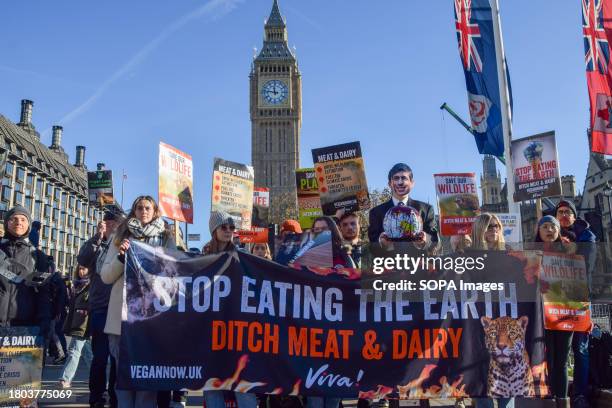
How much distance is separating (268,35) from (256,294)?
8963 centimetres

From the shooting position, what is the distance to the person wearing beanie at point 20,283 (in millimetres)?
4855

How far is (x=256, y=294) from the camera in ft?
14.9

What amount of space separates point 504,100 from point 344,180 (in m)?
3.34

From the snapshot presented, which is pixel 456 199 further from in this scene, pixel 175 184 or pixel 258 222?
pixel 175 184

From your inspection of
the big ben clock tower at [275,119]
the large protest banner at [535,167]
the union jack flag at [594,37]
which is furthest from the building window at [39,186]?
the union jack flag at [594,37]

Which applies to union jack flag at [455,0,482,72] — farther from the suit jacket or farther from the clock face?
the clock face

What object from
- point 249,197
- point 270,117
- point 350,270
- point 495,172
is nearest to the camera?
point 350,270

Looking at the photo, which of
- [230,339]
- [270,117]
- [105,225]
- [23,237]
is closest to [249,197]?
[105,225]

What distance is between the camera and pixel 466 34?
11180 millimetres

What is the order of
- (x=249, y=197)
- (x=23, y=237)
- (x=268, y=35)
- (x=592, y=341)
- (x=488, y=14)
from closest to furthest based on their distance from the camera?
1. (x=23, y=237)
2. (x=592, y=341)
3. (x=249, y=197)
4. (x=488, y=14)
5. (x=268, y=35)

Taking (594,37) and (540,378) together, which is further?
(594,37)

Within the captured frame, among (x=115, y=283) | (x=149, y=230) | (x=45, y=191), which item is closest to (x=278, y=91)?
(x=45, y=191)

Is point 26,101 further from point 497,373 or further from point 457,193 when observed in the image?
point 497,373

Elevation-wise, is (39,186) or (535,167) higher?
(39,186)
